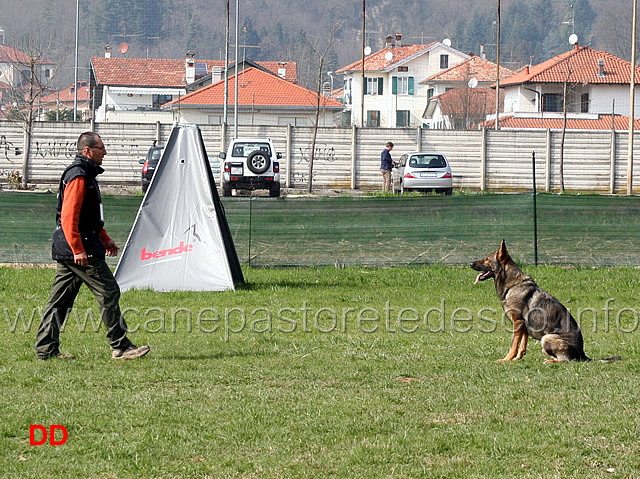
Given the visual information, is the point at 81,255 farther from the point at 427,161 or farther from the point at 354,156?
the point at 354,156

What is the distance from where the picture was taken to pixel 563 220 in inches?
653

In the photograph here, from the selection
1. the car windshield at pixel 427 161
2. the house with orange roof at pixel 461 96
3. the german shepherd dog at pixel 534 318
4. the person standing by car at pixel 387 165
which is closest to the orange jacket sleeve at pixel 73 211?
the german shepherd dog at pixel 534 318

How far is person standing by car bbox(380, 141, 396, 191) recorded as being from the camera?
3419 cm

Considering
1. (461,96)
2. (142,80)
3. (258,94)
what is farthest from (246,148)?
(461,96)

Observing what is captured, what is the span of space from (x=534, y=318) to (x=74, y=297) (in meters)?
4.16

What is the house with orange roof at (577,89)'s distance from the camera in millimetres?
65312

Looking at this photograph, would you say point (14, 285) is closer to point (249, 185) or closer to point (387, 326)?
point (387, 326)

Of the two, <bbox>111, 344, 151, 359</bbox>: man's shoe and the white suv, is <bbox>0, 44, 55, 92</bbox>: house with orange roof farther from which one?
<bbox>111, 344, 151, 359</bbox>: man's shoe

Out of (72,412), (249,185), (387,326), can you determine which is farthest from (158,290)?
(249,185)

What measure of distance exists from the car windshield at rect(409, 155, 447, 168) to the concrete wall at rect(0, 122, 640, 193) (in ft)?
12.9

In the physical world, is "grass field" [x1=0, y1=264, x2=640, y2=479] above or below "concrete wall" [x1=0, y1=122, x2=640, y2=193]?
below

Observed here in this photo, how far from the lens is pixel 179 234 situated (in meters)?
13.5

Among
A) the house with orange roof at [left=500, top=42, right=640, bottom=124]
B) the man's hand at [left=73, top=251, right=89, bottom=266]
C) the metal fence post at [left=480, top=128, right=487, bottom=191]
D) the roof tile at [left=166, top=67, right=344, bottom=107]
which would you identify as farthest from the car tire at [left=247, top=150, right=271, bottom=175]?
the house with orange roof at [left=500, top=42, right=640, bottom=124]

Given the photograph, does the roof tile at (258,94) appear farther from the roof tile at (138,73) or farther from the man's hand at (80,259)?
the man's hand at (80,259)
